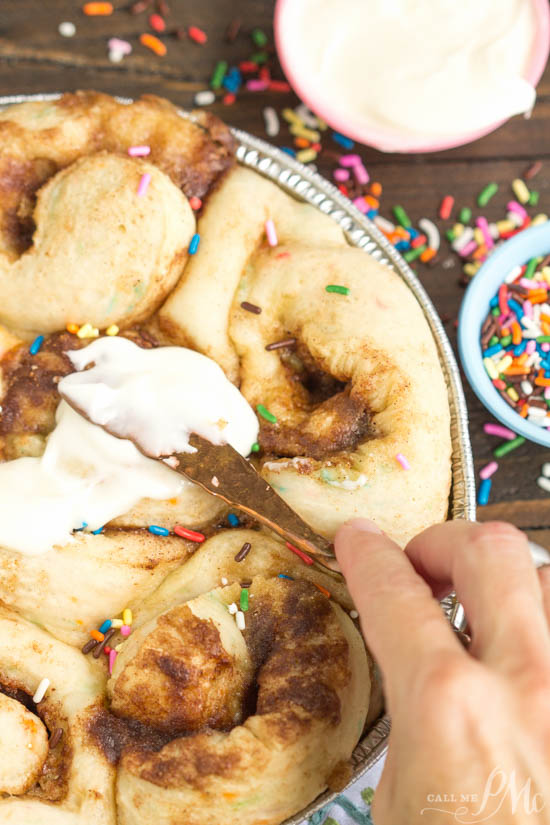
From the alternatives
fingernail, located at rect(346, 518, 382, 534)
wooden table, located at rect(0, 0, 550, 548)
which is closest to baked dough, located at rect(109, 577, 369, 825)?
fingernail, located at rect(346, 518, 382, 534)

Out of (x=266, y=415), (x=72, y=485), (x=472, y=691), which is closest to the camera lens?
(x=472, y=691)

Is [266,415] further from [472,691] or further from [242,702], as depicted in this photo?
[472,691]

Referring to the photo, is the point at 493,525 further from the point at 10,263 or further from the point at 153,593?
the point at 10,263

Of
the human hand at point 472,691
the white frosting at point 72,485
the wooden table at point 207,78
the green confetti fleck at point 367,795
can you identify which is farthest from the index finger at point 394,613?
the wooden table at point 207,78

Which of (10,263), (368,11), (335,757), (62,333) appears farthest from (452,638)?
(368,11)

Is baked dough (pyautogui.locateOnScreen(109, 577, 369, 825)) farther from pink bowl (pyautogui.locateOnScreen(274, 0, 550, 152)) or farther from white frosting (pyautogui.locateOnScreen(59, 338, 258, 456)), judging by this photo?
pink bowl (pyautogui.locateOnScreen(274, 0, 550, 152))

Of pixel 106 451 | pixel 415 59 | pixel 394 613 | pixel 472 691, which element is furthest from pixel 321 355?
pixel 415 59
